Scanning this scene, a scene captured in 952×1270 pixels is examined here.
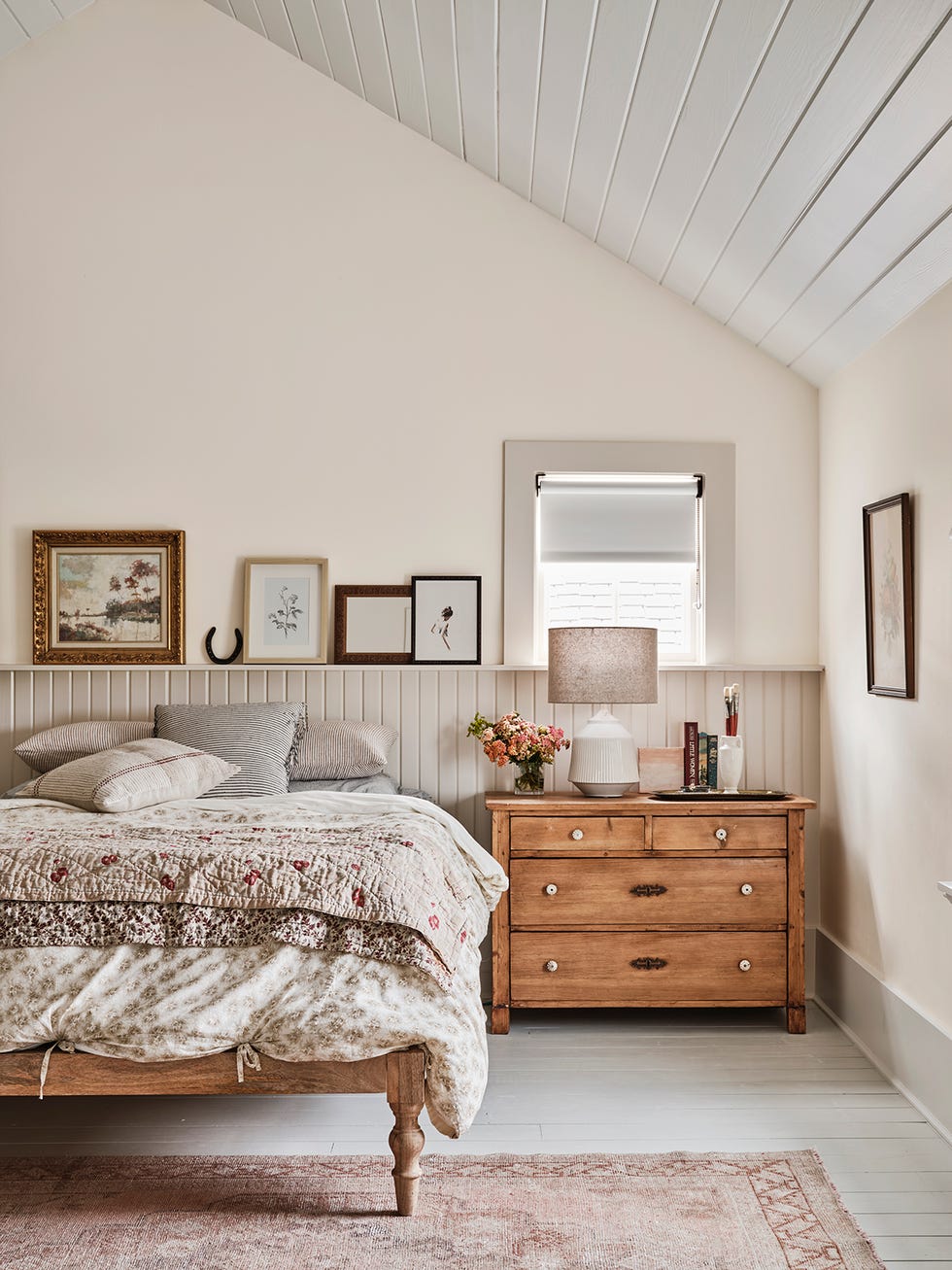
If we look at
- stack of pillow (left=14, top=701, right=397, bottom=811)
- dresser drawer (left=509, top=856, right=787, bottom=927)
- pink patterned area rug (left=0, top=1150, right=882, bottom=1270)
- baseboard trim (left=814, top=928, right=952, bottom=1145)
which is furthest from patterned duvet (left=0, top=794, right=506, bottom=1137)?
baseboard trim (left=814, top=928, right=952, bottom=1145)

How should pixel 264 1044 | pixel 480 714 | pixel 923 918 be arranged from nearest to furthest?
pixel 264 1044
pixel 923 918
pixel 480 714

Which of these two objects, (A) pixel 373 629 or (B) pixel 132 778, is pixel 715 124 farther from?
(B) pixel 132 778

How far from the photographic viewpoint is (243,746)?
139 inches

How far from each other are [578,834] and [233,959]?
1567 millimetres

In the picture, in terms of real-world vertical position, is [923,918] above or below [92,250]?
below

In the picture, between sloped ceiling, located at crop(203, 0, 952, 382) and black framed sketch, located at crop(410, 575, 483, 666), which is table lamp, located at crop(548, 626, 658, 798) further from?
sloped ceiling, located at crop(203, 0, 952, 382)

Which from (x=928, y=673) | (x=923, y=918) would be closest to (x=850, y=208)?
(x=928, y=673)

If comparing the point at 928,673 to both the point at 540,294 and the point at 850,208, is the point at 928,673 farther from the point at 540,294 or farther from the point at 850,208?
the point at 540,294

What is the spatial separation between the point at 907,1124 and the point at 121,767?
2373mm

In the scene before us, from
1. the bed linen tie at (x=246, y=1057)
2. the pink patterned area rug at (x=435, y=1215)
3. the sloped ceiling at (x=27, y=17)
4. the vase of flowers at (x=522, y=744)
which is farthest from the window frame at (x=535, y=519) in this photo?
the sloped ceiling at (x=27, y=17)

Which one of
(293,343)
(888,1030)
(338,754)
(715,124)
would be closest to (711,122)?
(715,124)

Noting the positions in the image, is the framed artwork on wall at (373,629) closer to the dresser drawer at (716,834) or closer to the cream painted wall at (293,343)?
the cream painted wall at (293,343)

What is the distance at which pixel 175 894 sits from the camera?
7.47ft

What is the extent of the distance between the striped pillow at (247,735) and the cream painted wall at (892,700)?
6.41ft
